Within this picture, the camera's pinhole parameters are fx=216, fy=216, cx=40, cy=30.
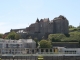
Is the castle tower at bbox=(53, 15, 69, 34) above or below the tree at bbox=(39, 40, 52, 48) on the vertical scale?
above

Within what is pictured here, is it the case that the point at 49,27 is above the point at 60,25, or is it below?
below

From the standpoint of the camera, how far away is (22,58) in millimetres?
40688

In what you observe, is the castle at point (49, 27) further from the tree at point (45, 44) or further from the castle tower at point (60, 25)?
the tree at point (45, 44)

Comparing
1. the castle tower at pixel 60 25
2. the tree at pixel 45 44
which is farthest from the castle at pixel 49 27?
the tree at pixel 45 44

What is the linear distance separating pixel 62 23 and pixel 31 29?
15.0 m

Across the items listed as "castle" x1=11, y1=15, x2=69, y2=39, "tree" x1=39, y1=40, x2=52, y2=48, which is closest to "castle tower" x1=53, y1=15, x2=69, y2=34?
"castle" x1=11, y1=15, x2=69, y2=39

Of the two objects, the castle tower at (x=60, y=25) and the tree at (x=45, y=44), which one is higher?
the castle tower at (x=60, y=25)

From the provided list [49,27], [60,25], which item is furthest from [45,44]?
[60,25]

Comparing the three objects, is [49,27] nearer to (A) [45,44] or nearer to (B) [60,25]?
(B) [60,25]

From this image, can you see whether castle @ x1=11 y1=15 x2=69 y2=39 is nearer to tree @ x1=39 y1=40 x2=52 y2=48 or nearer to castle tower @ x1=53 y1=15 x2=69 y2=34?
castle tower @ x1=53 y1=15 x2=69 y2=34

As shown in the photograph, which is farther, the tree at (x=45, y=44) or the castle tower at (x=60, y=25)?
the castle tower at (x=60, y=25)

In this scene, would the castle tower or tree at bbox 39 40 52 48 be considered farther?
the castle tower

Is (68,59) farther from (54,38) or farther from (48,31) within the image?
(48,31)

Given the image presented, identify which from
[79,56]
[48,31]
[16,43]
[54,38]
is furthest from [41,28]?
[79,56]
